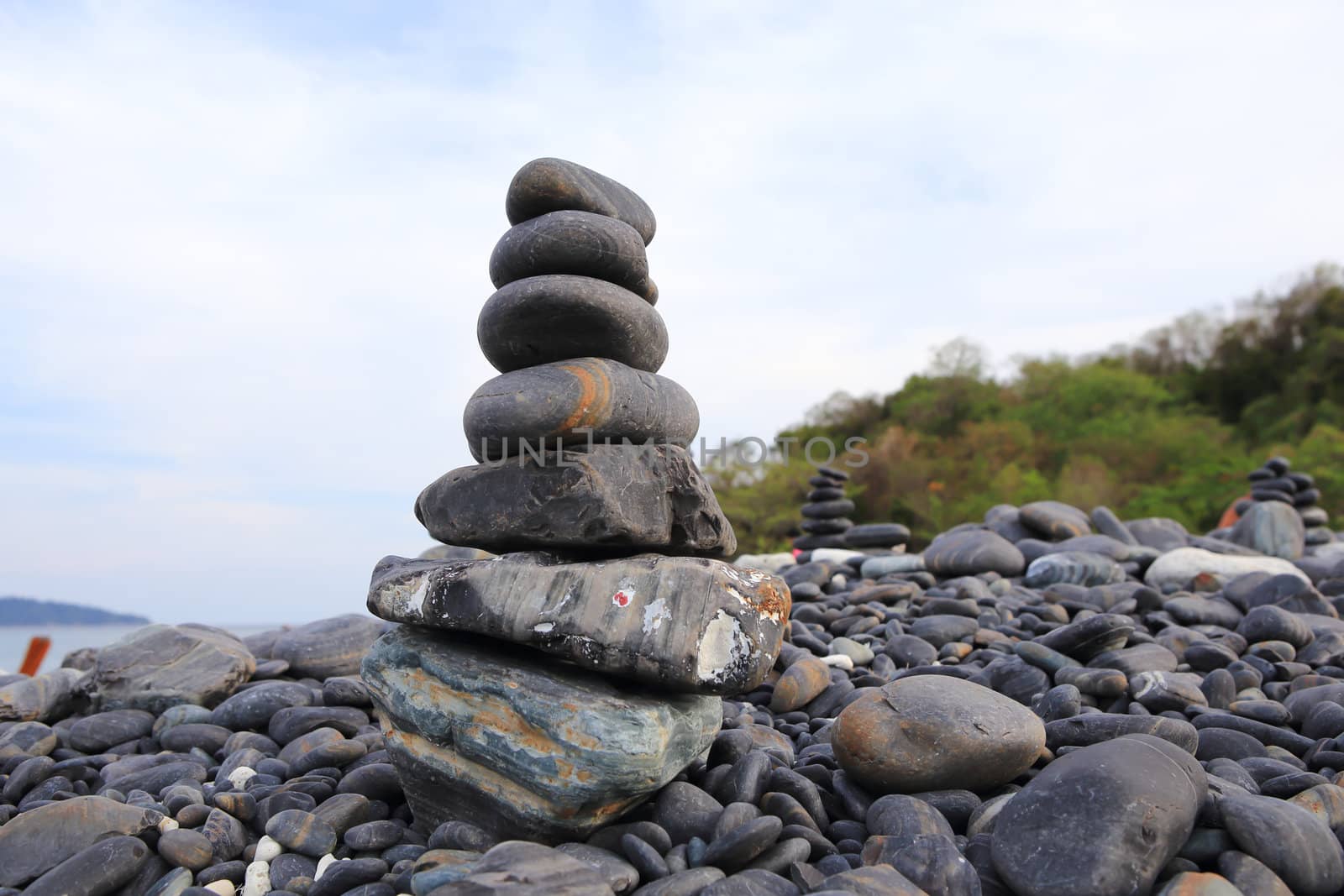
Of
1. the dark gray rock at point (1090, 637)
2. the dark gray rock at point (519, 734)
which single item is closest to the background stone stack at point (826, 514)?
the dark gray rock at point (1090, 637)

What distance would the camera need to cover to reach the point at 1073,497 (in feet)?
90.7

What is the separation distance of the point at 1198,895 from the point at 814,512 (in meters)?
11.7

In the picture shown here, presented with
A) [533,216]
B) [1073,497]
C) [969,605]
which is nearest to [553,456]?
[533,216]

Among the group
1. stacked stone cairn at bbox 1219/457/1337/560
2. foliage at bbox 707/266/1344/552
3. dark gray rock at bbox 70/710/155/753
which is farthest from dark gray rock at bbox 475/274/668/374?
foliage at bbox 707/266/1344/552

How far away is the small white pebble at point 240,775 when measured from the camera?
496 cm

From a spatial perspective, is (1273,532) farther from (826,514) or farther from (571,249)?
(571,249)

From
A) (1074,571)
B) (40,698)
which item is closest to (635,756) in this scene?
(40,698)

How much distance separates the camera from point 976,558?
385 inches

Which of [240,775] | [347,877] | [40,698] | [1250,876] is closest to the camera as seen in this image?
[1250,876]

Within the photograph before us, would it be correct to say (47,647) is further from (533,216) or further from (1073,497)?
(1073,497)

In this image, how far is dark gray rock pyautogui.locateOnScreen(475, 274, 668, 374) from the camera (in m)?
4.55

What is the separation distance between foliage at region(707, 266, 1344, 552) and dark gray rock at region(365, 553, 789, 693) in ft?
76.5

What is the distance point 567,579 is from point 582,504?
15.0 inches

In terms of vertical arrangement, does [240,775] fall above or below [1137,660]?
below
